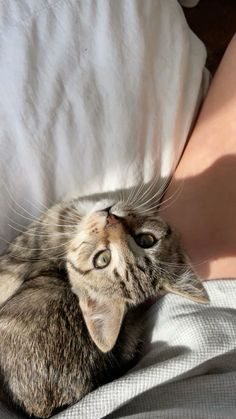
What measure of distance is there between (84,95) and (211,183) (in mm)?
371

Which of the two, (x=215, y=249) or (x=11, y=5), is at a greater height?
(x=11, y=5)

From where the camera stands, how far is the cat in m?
0.93

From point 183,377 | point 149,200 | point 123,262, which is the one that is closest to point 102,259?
point 123,262

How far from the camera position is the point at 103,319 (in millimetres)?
986

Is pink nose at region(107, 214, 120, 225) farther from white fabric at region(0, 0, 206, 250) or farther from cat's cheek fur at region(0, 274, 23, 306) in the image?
cat's cheek fur at region(0, 274, 23, 306)

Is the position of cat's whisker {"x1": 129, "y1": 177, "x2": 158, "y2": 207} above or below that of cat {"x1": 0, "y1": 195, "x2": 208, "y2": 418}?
above

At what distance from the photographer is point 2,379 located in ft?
3.09

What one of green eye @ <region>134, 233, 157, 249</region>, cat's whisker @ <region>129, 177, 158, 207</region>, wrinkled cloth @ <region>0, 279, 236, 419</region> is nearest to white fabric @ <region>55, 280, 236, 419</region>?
wrinkled cloth @ <region>0, 279, 236, 419</region>

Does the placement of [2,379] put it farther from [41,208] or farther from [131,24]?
[131,24]

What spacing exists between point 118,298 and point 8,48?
535 millimetres

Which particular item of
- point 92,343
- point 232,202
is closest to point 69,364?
point 92,343

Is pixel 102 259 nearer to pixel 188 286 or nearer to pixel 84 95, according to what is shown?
pixel 188 286

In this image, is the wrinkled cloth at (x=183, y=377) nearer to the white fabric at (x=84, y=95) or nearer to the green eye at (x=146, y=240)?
the green eye at (x=146, y=240)

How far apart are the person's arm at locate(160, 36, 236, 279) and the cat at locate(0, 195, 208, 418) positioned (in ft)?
0.22
